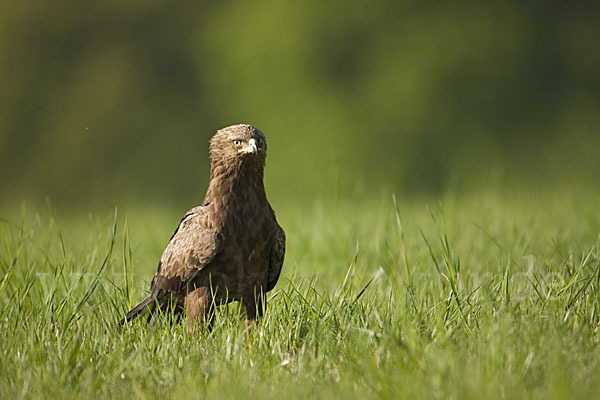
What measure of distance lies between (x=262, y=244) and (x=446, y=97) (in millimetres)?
10467

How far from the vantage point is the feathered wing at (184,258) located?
3.77 m

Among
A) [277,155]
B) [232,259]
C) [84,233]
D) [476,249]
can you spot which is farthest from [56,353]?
[277,155]

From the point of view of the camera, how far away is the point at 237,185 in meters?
3.85

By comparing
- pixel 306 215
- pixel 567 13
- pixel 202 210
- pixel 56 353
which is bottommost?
pixel 306 215

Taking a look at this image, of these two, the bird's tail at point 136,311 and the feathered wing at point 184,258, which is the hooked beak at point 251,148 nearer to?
the feathered wing at point 184,258

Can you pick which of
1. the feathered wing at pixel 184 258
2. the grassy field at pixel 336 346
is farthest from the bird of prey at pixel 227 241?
the grassy field at pixel 336 346

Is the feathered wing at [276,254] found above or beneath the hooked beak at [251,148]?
beneath

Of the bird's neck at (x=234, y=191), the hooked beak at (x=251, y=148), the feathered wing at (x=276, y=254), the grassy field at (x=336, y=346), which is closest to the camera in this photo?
the grassy field at (x=336, y=346)

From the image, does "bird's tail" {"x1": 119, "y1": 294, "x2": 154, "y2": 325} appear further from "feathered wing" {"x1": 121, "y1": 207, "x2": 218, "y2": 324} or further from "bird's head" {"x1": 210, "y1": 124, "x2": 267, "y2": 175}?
"bird's head" {"x1": 210, "y1": 124, "x2": 267, "y2": 175}

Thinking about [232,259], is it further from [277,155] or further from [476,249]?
[277,155]

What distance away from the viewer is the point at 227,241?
12.4ft

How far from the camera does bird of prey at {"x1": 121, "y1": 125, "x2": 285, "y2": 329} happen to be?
3.79 meters

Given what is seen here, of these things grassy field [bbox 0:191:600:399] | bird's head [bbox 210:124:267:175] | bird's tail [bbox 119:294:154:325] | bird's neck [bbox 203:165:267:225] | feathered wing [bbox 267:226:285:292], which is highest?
bird's head [bbox 210:124:267:175]

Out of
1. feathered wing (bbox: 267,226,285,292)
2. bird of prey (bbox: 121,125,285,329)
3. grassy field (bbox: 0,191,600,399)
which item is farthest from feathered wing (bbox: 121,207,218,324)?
feathered wing (bbox: 267,226,285,292)
